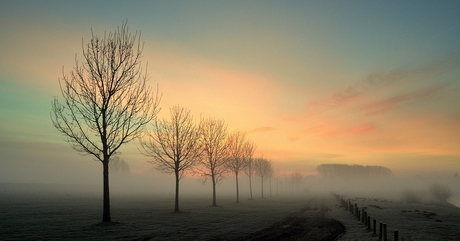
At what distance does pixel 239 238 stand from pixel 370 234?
405 inches

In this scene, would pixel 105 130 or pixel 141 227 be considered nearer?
pixel 141 227

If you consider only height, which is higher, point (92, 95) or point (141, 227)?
point (92, 95)

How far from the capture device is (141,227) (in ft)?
78.4

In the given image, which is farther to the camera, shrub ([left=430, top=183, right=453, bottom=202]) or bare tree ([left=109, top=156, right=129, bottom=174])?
bare tree ([left=109, top=156, right=129, bottom=174])

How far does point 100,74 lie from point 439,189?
83.4m

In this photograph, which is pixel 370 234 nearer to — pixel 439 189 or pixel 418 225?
pixel 418 225

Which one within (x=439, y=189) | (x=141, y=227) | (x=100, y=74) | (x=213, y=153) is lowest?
(x=439, y=189)

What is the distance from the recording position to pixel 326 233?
69.8 feet

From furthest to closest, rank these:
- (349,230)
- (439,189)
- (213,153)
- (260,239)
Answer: (439,189), (213,153), (349,230), (260,239)

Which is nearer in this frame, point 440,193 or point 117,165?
point 440,193

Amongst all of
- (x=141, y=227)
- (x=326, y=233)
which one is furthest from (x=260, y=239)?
(x=141, y=227)

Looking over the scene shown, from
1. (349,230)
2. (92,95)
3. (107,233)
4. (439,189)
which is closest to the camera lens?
(107,233)

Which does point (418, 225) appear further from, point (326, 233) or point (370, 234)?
point (326, 233)

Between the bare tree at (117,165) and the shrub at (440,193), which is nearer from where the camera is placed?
the shrub at (440,193)
